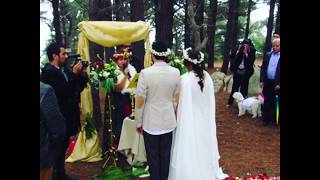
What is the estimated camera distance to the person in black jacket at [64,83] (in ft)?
17.5

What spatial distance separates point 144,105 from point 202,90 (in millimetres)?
918

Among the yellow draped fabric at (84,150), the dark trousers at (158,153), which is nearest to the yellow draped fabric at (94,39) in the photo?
the yellow draped fabric at (84,150)

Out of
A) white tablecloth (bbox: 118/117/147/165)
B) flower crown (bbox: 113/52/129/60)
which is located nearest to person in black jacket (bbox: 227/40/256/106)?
flower crown (bbox: 113/52/129/60)

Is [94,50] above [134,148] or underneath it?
above

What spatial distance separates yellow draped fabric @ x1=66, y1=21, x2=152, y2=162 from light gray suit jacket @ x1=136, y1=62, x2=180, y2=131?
1.86 m

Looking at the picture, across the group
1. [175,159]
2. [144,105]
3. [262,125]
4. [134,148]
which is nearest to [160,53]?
[144,105]

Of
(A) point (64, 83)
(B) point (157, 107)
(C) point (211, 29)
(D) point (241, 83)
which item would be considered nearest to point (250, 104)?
(D) point (241, 83)

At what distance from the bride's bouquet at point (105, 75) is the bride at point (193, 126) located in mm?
1385

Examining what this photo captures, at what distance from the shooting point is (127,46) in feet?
24.0

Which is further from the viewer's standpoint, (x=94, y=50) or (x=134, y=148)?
(x=94, y=50)

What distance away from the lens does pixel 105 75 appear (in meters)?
6.71

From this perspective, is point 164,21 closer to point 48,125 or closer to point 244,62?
point 244,62
